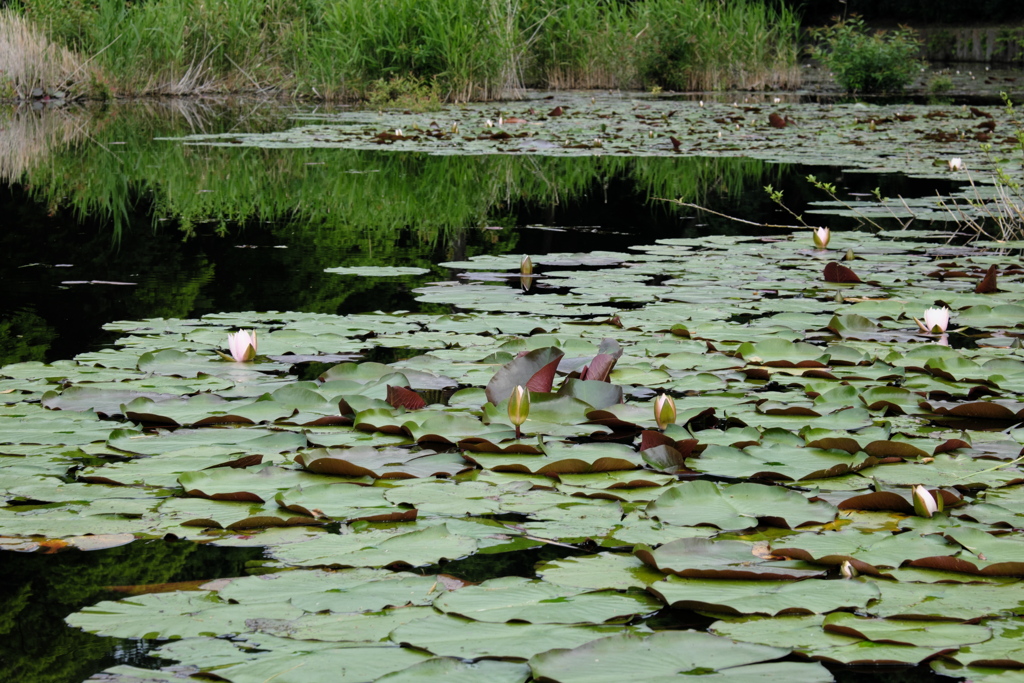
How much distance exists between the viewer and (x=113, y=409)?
213cm

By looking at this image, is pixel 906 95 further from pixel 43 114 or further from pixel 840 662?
pixel 840 662

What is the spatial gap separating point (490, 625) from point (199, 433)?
3.12 feet

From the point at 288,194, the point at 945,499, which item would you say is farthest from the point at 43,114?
the point at 945,499

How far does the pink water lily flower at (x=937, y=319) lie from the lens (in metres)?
2.77

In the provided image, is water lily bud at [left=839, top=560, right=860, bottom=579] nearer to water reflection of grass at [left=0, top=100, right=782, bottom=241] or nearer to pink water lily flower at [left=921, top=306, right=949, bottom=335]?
pink water lily flower at [left=921, top=306, right=949, bottom=335]

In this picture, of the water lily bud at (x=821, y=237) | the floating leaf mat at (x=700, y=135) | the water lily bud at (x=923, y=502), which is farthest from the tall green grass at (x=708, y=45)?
the water lily bud at (x=923, y=502)

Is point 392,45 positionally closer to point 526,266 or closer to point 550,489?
point 526,266

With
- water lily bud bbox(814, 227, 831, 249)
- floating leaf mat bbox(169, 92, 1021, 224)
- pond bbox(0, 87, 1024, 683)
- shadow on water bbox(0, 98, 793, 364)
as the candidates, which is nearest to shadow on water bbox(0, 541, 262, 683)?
pond bbox(0, 87, 1024, 683)

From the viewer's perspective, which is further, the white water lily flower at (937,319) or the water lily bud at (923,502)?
the white water lily flower at (937,319)

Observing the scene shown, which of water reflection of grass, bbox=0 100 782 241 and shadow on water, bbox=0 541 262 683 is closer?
shadow on water, bbox=0 541 262 683

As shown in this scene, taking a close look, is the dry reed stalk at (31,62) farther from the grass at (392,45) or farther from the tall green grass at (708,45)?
the tall green grass at (708,45)

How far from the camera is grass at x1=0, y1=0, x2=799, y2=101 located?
12.6 m

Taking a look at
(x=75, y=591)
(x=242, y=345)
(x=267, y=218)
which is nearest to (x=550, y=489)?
(x=75, y=591)

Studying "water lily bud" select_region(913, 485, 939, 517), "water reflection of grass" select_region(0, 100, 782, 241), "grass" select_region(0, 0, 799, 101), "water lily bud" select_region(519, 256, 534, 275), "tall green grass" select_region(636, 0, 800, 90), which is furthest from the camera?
"tall green grass" select_region(636, 0, 800, 90)
